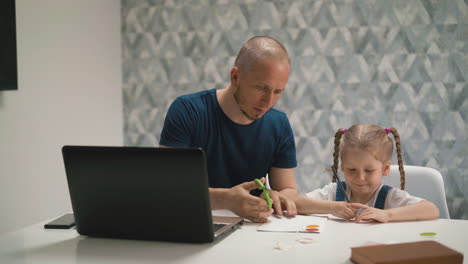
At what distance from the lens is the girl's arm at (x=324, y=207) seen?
1598 mm

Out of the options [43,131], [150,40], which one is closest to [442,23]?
[150,40]

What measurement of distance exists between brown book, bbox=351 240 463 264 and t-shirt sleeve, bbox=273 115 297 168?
908 mm

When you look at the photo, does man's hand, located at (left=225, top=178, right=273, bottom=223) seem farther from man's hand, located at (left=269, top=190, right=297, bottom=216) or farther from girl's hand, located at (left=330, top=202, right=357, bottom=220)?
girl's hand, located at (left=330, top=202, right=357, bottom=220)

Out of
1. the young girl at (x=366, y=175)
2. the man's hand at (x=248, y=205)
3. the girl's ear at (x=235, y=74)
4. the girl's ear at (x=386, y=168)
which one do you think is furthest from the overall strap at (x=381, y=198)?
the girl's ear at (x=235, y=74)

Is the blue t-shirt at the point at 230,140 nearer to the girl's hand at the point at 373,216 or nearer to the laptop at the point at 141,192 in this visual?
the girl's hand at the point at 373,216

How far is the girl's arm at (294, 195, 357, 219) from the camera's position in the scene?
1598 mm

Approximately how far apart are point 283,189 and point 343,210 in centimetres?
43

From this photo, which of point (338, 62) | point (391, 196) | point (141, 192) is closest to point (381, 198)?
point (391, 196)

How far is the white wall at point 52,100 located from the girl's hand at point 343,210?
168cm

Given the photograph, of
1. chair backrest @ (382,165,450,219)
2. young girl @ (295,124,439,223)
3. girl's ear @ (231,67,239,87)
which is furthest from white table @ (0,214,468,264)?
girl's ear @ (231,67,239,87)

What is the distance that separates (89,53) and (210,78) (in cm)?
77

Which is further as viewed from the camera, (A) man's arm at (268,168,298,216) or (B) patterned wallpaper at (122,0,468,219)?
(B) patterned wallpaper at (122,0,468,219)

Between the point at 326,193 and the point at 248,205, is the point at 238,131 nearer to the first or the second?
the point at 326,193

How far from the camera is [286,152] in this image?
2.09m
